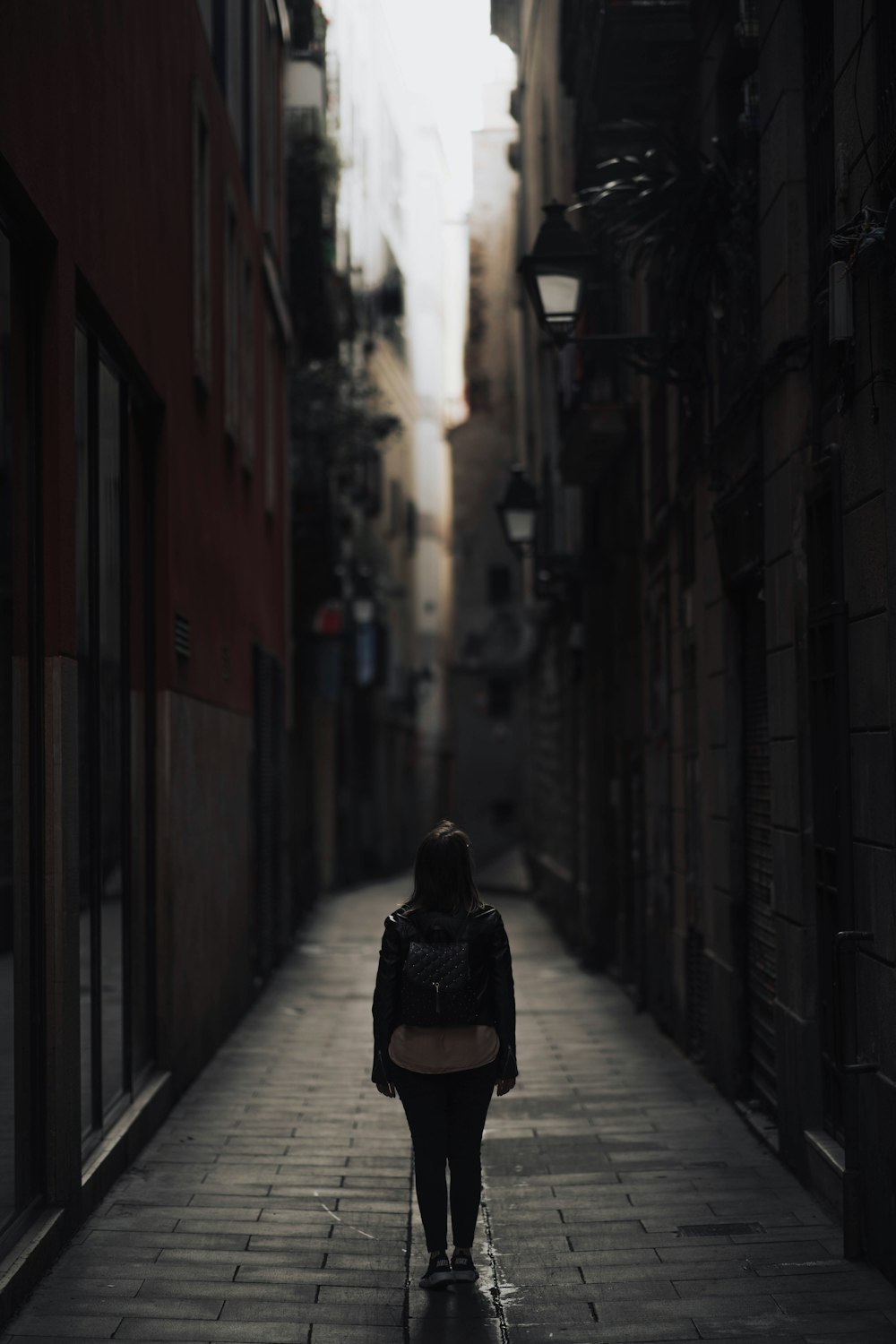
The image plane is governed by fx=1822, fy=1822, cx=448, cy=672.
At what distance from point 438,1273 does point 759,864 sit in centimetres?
398

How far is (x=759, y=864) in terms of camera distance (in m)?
10.1

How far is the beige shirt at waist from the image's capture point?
664cm

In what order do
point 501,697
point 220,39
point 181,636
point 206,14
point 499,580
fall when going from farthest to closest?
point 501,697 → point 499,580 → point 220,39 → point 206,14 → point 181,636

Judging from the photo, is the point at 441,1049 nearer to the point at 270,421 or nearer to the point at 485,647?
the point at 270,421

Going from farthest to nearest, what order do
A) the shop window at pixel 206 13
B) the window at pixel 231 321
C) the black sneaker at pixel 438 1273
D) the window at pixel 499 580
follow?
the window at pixel 499 580, the window at pixel 231 321, the shop window at pixel 206 13, the black sneaker at pixel 438 1273

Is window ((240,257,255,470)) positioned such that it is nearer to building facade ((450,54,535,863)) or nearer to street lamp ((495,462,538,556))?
street lamp ((495,462,538,556))

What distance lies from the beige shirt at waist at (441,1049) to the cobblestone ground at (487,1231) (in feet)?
2.72

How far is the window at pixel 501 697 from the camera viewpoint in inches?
2037

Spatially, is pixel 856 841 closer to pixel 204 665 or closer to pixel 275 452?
pixel 204 665

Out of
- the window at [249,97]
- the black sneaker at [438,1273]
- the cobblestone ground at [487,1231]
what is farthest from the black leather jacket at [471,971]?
the window at [249,97]

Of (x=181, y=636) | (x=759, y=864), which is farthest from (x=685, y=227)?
(x=181, y=636)

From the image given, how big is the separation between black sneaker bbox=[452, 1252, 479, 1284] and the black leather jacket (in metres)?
0.71

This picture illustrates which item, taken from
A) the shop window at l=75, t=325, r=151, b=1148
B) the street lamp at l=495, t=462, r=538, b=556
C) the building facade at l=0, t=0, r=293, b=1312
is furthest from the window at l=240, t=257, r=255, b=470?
the shop window at l=75, t=325, r=151, b=1148

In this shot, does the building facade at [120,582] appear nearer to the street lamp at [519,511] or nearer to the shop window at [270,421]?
the shop window at [270,421]
